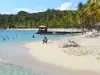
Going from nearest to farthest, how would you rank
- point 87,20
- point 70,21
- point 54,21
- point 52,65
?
point 52,65 → point 87,20 → point 70,21 → point 54,21

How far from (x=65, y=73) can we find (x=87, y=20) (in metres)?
78.0

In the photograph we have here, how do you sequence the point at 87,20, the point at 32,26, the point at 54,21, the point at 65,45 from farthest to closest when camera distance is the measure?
the point at 32,26 → the point at 54,21 → the point at 87,20 → the point at 65,45

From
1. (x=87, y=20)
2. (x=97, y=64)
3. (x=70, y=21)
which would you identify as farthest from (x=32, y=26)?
(x=97, y=64)

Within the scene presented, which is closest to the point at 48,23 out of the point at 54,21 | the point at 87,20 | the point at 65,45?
the point at 54,21

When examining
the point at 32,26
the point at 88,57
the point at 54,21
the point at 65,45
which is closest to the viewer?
the point at 88,57

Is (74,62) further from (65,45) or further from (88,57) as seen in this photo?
(65,45)

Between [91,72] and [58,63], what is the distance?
470 cm

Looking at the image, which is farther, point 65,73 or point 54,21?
point 54,21

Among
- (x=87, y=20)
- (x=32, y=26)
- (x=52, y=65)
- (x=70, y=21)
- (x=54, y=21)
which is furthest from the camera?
(x=32, y=26)

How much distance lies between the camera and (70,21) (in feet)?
410

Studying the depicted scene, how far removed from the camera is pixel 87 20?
9338 centimetres

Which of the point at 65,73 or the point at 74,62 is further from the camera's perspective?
the point at 74,62

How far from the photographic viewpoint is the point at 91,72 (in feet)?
53.9

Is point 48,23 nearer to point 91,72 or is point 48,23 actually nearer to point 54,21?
point 54,21
